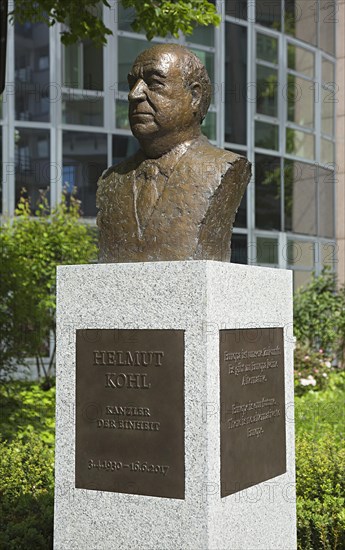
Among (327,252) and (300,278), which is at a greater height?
(327,252)

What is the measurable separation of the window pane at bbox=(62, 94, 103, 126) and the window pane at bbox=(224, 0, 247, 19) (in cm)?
339

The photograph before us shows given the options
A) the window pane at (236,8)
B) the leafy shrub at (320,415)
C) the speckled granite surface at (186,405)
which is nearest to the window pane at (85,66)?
the window pane at (236,8)

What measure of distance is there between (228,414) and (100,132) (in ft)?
32.6

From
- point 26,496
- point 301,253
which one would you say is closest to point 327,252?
point 301,253

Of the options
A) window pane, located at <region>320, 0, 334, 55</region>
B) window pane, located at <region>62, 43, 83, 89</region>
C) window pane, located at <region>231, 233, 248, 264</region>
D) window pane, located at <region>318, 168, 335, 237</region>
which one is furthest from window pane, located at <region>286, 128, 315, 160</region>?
window pane, located at <region>62, 43, 83, 89</region>

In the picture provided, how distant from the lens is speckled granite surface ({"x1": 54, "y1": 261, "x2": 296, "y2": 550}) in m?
4.37

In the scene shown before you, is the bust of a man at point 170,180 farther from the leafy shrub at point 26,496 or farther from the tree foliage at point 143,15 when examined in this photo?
the tree foliage at point 143,15

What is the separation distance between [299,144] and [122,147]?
15.8 ft

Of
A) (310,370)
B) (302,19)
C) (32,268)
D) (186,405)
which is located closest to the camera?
(186,405)

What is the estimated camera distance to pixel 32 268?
11773 millimetres

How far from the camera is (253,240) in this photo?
Answer: 1568 centimetres

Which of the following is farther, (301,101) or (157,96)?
(301,101)

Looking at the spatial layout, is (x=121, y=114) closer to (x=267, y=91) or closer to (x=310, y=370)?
(x=267, y=91)

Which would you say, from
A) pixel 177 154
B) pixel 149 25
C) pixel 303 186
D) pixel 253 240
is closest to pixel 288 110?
pixel 303 186
